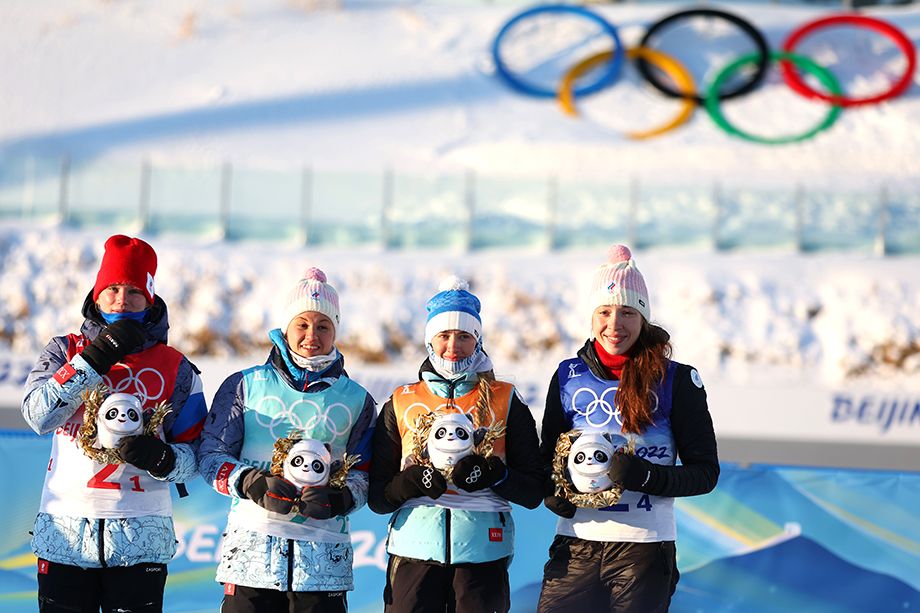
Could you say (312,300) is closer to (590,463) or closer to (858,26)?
(590,463)

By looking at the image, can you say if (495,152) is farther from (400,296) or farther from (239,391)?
(239,391)

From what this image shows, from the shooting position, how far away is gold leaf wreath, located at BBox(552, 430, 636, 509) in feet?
10.5

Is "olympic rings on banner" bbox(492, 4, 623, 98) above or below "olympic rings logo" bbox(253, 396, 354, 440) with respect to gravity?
above

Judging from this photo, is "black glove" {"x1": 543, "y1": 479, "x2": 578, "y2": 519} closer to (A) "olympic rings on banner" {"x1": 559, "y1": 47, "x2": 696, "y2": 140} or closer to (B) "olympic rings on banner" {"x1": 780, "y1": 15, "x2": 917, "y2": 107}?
(A) "olympic rings on banner" {"x1": 559, "y1": 47, "x2": 696, "y2": 140}

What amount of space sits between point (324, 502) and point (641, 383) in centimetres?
102

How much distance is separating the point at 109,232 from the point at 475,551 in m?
14.1

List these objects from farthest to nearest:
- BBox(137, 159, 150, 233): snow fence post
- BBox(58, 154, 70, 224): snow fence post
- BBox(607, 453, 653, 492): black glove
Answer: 1. BBox(137, 159, 150, 233): snow fence post
2. BBox(58, 154, 70, 224): snow fence post
3. BBox(607, 453, 653, 492): black glove

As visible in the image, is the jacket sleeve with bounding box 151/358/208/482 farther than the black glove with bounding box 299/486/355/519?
Yes

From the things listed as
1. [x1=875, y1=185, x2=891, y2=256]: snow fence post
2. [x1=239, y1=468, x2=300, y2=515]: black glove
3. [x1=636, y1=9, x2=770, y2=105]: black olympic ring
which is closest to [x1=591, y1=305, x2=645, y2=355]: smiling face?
[x1=239, y1=468, x2=300, y2=515]: black glove

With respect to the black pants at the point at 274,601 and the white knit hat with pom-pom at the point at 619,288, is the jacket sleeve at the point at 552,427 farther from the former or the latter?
the black pants at the point at 274,601

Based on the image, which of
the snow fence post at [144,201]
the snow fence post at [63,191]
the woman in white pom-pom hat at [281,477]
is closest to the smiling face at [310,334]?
the woman in white pom-pom hat at [281,477]

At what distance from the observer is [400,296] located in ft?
50.4

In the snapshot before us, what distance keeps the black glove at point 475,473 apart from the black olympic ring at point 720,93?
15.8 m

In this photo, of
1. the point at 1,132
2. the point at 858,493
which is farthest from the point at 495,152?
the point at 858,493
